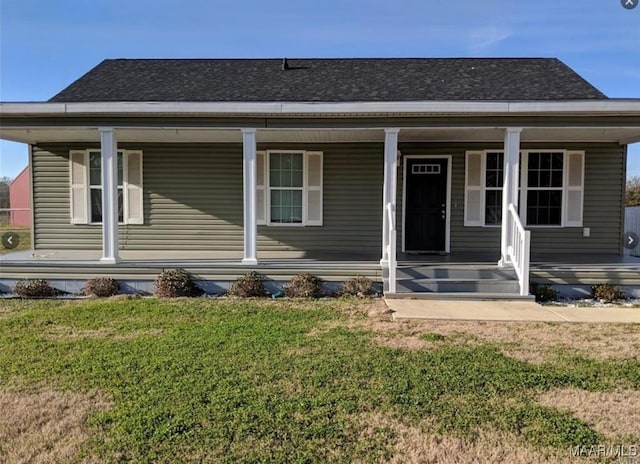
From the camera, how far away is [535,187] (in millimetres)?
8578

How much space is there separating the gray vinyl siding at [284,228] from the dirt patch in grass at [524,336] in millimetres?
3588

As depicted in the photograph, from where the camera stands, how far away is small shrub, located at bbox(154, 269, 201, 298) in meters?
6.55

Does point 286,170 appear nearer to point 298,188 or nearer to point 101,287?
point 298,188

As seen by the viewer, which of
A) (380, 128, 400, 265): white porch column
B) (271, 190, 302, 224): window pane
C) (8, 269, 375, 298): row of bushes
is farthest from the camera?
(271, 190, 302, 224): window pane

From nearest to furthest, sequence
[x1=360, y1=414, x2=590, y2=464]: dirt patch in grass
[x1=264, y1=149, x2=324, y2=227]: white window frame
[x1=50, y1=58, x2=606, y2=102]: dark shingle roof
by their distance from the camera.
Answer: [x1=360, y1=414, x2=590, y2=464]: dirt patch in grass, [x1=50, y1=58, x2=606, y2=102]: dark shingle roof, [x1=264, y1=149, x2=324, y2=227]: white window frame

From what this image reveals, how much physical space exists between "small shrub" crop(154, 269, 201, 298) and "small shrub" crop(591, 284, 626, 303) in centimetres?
590

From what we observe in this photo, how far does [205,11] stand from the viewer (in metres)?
12.1

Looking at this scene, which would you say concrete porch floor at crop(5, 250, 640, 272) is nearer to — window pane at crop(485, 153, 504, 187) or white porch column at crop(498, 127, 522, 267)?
white porch column at crop(498, 127, 522, 267)

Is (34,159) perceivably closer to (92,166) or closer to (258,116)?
(92,166)

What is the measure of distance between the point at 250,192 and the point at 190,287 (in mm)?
1679

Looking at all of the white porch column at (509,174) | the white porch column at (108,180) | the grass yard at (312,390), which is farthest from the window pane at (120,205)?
the white porch column at (509,174)

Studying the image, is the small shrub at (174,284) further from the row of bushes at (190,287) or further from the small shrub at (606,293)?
the small shrub at (606,293)

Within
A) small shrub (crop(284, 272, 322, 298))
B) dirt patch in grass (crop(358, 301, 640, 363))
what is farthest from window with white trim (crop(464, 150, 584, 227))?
dirt patch in grass (crop(358, 301, 640, 363))

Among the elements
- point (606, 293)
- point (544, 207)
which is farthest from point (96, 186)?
point (606, 293)
